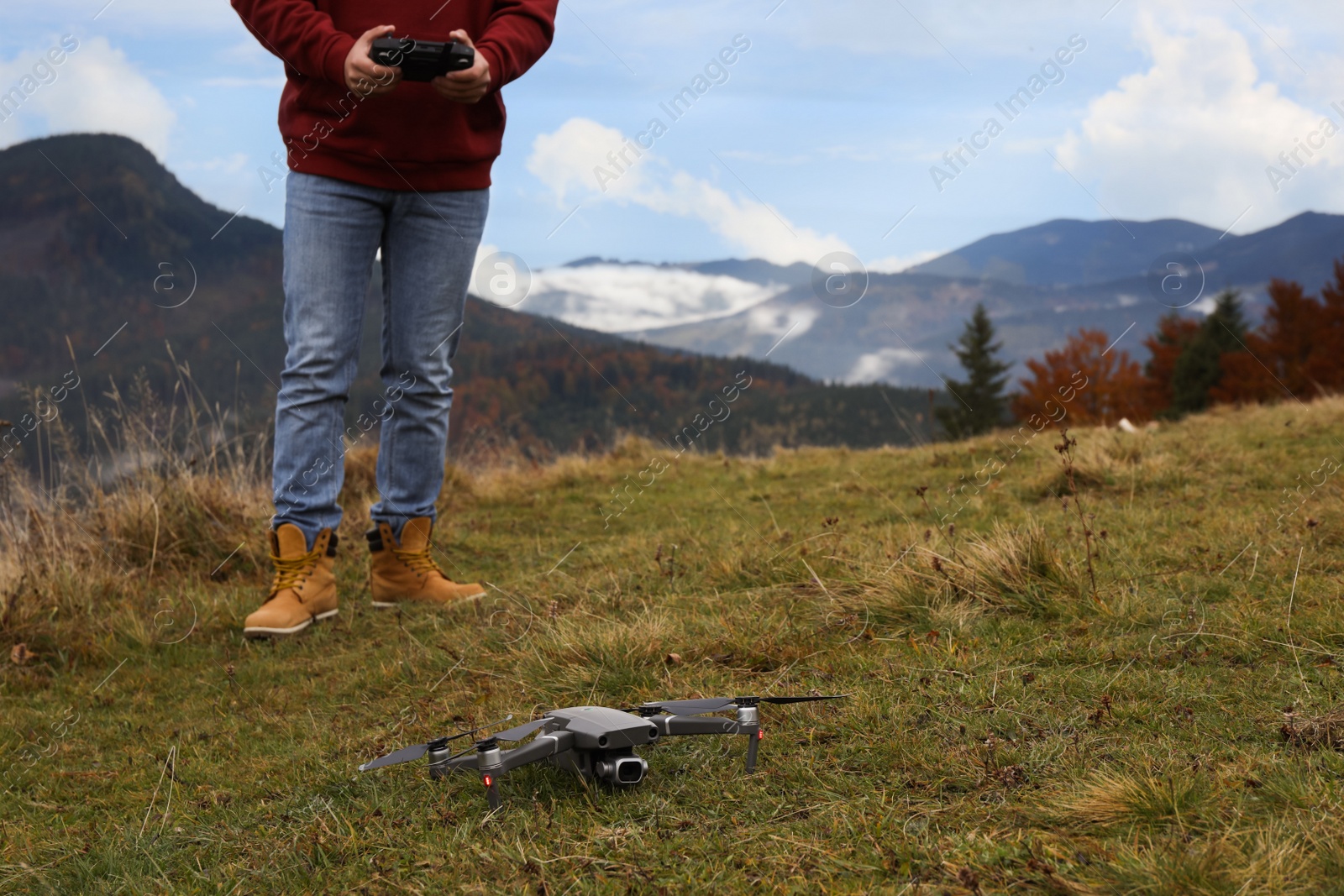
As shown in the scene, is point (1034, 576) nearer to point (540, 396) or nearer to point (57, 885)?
point (57, 885)

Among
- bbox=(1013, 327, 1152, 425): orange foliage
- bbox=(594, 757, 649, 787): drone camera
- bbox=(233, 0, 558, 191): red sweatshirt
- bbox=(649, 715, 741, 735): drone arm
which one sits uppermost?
bbox=(233, 0, 558, 191): red sweatshirt

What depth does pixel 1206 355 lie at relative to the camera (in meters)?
45.1

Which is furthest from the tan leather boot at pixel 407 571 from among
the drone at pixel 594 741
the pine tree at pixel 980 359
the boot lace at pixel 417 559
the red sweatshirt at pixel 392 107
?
the pine tree at pixel 980 359

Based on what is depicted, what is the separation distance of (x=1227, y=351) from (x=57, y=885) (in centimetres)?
5014

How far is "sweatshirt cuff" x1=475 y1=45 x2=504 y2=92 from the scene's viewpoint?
3.10 m

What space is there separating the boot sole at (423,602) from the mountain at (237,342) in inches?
58.2

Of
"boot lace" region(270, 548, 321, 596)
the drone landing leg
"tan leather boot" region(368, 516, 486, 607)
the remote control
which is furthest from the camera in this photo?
"tan leather boot" region(368, 516, 486, 607)

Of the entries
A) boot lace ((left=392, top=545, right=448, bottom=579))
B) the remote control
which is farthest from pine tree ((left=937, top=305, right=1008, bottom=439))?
the remote control

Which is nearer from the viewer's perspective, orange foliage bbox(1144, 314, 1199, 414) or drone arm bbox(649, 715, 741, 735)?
drone arm bbox(649, 715, 741, 735)

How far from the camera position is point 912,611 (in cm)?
259

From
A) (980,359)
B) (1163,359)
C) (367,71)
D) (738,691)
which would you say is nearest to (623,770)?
(738,691)

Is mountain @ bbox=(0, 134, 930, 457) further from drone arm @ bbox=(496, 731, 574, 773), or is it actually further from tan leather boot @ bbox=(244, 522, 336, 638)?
drone arm @ bbox=(496, 731, 574, 773)

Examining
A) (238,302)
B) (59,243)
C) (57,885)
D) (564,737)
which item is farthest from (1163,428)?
(59,243)

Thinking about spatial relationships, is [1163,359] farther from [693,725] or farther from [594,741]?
[594,741]
